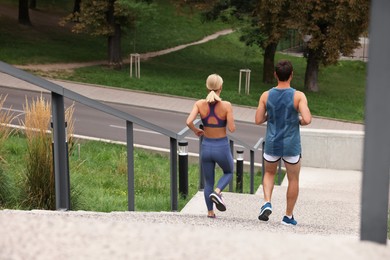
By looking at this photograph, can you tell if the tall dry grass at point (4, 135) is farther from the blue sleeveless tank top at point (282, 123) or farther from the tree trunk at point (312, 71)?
the tree trunk at point (312, 71)

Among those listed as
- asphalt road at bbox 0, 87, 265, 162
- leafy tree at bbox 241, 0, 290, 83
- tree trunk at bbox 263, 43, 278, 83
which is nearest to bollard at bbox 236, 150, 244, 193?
asphalt road at bbox 0, 87, 265, 162

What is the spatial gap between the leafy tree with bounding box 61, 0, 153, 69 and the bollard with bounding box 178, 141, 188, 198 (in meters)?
22.2

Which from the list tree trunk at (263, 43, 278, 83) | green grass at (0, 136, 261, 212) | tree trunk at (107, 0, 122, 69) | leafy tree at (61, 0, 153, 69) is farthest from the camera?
tree trunk at (263, 43, 278, 83)

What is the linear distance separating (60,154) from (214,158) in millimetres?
1742

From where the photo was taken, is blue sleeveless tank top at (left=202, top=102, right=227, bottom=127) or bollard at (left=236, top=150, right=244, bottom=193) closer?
blue sleeveless tank top at (left=202, top=102, right=227, bottom=127)

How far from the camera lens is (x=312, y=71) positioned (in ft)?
115

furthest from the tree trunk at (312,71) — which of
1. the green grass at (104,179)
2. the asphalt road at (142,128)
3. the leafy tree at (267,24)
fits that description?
the green grass at (104,179)

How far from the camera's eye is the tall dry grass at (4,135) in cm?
647

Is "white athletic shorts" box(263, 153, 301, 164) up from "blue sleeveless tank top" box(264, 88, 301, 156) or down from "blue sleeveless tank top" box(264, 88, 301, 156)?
down

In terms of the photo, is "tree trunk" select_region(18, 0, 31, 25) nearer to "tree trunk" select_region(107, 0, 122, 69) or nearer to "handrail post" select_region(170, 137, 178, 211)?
"tree trunk" select_region(107, 0, 122, 69)

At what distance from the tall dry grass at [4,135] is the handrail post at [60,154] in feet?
1.82

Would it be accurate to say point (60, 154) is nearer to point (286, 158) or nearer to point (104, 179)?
point (286, 158)

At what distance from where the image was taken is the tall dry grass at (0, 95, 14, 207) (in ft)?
21.2

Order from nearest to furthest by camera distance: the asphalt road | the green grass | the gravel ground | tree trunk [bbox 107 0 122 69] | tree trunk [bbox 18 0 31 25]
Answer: the gravel ground → the green grass → the asphalt road → tree trunk [bbox 107 0 122 69] → tree trunk [bbox 18 0 31 25]
